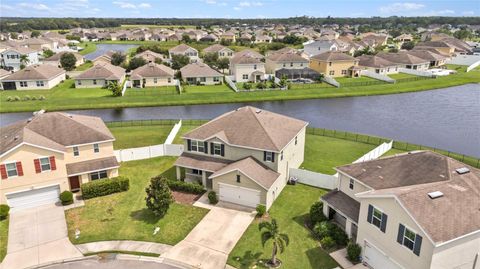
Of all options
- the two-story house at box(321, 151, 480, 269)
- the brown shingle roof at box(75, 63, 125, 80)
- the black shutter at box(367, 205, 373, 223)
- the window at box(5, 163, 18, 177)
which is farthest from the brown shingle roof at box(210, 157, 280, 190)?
the brown shingle roof at box(75, 63, 125, 80)

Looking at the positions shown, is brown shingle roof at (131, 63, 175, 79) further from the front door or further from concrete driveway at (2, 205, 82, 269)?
concrete driveway at (2, 205, 82, 269)

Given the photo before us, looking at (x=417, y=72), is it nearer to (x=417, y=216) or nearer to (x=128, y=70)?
(x=128, y=70)

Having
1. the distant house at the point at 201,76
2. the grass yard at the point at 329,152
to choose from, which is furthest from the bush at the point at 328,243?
the distant house at the point at 201,76

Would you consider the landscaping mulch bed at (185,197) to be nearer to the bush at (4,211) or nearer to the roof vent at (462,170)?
the bush at (4,211)

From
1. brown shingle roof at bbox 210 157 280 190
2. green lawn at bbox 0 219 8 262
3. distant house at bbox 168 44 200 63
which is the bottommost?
green lawn at bbox 0 219 8 262

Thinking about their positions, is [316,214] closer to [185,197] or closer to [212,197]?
[212,197]

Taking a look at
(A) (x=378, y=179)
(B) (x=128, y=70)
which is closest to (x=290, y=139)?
(A) (x=378, y=179)
